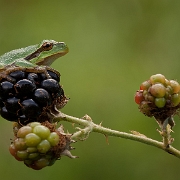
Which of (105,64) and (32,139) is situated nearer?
(32,139)

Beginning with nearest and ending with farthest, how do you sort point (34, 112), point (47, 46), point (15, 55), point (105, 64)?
point (34, 112), point (15, 55), point (47, 46), point (105, 64)

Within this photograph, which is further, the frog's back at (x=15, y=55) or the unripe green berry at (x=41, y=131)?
the frog's back at (x=15, y=55)

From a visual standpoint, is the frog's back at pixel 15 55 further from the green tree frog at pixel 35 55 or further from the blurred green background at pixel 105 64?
the blurred green background at pixel 105 64

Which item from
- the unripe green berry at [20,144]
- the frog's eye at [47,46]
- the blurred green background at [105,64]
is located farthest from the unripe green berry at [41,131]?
the blurred green background at [105,64]

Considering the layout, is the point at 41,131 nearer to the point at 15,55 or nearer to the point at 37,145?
the point at 37,145

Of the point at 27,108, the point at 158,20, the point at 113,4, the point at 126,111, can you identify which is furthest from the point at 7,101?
the point at 113,4

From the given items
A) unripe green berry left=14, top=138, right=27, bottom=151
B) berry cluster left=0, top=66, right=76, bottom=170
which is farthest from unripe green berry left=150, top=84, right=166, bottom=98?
unripe green berry left=14, top=138, right=27, bottom=151

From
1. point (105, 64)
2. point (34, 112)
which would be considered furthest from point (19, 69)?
point (105, 64)

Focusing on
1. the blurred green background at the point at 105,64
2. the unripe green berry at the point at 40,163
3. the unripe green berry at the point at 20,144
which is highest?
the blurred green background at the point at 105,64
